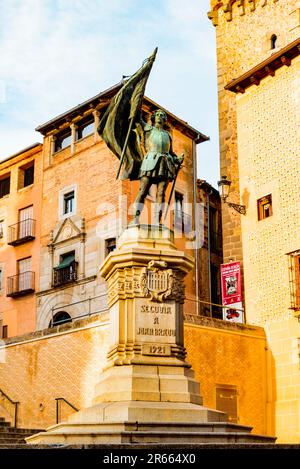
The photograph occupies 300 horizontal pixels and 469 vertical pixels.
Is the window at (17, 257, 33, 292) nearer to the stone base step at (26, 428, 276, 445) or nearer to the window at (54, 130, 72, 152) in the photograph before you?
the window at (54, 130, 72, 152)

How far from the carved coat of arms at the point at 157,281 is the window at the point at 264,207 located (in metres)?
12.5

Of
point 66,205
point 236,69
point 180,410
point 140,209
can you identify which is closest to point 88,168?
point 66,205

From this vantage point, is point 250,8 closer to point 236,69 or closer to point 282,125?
point 236,69

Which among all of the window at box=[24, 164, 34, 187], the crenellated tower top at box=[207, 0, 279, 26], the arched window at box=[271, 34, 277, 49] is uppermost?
the crenellated tower top at box=[207, 0, 279, 26]

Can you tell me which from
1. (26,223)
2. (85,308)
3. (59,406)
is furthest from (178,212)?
(59,406)

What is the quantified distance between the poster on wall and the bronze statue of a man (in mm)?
12186

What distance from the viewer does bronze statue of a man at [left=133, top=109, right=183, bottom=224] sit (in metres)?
12.7

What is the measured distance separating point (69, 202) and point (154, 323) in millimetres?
23960

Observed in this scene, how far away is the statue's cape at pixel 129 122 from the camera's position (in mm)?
13117

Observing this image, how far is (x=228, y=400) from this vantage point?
21.1 meters

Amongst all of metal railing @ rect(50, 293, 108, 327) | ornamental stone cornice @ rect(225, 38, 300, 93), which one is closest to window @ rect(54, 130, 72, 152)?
metal railing @ rect(50, 293, 108, 327)

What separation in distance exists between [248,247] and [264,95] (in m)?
5.13

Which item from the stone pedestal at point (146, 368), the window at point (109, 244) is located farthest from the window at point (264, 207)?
the stone pedestal at point (146, 368)

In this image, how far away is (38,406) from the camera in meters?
22.2
